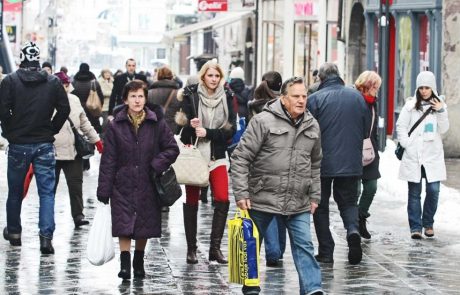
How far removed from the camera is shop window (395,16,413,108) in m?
29.4

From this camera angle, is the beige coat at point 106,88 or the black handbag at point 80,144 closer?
the black handbag at point 80,144

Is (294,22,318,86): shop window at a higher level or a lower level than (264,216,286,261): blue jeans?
higher

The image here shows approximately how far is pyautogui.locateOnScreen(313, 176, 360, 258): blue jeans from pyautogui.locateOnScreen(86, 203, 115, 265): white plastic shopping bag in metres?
2.12

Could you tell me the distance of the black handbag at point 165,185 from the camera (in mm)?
11141

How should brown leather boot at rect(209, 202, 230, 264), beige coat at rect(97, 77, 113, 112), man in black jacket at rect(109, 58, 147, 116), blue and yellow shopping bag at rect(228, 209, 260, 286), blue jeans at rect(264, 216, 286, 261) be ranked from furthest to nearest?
beige coat at rect(97, 77, 113, 112) → man in black jacket at rect(109, 58, 147, 116) → brown leather boot at rect(209, 202, 230, 264) → blue jeans at rect(264, 216, 286, 261) → blue and yellow shopping bag at rect(228, 209, 260, 286)

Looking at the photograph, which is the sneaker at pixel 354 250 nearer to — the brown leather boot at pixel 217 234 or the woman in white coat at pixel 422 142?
the brown leather boot at pixel 217 234

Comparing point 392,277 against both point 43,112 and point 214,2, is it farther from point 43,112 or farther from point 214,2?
point 214,2

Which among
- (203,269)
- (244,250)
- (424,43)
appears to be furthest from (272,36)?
(244,250)

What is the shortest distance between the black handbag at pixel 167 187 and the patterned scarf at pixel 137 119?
0.42m

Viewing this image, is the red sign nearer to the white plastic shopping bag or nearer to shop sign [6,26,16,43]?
shop sign [6,26,16,43]

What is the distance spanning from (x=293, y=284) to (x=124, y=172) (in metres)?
1.62

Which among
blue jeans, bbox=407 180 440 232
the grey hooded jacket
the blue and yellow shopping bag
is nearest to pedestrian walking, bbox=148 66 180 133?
blue jeans, bbox=407 180 440 232

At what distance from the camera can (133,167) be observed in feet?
36.4

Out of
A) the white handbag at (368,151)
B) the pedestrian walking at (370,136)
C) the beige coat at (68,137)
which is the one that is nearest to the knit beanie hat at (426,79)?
the pedestrian walking at (370,136)
